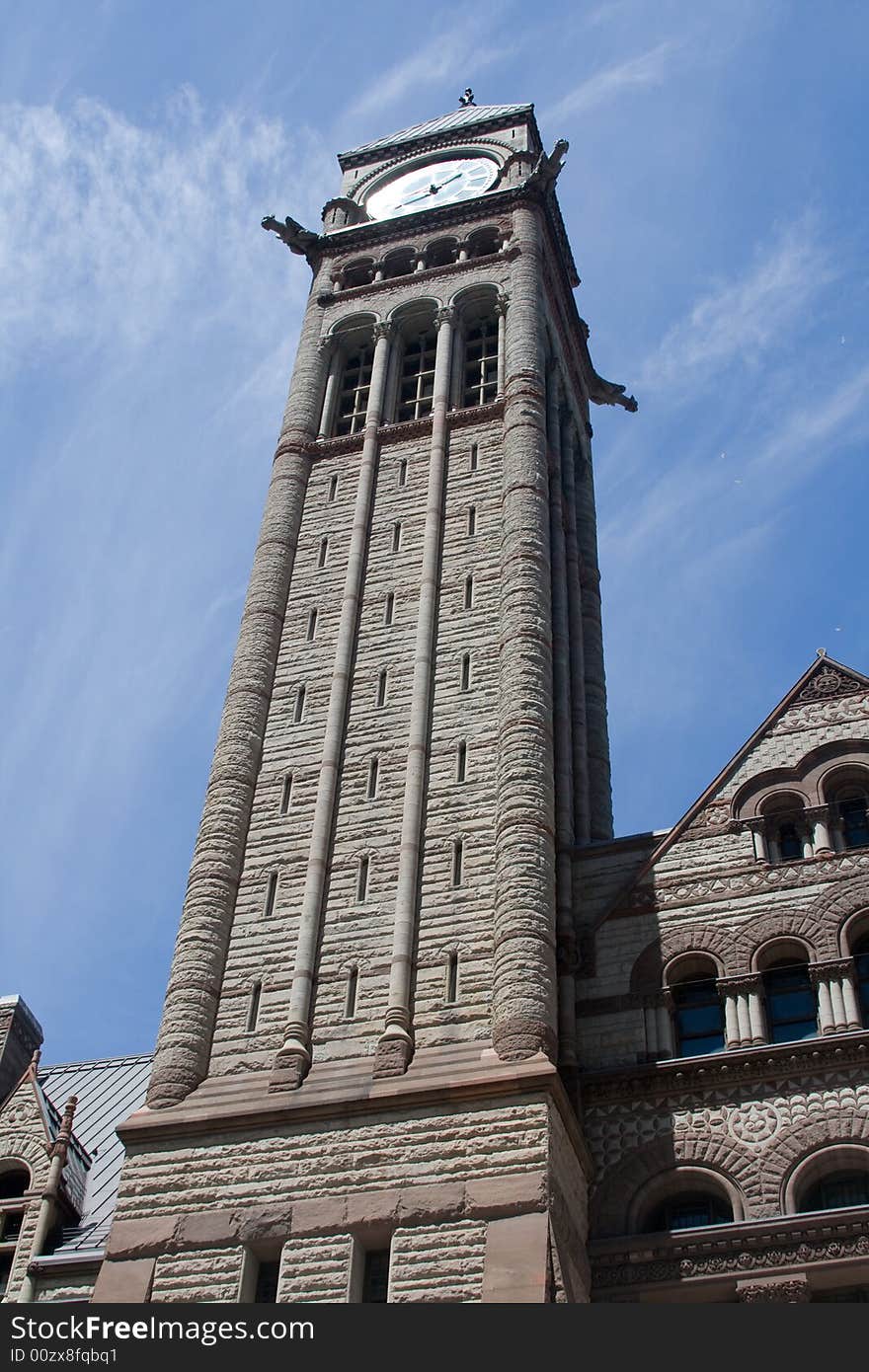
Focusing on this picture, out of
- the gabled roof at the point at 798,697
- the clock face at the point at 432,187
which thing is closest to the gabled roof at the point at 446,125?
the clock face at the point at 432,187

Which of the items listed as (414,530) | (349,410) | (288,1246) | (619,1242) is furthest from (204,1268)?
(349,410)

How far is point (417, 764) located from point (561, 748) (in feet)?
11.9

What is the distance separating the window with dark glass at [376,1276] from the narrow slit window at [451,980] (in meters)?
3.63

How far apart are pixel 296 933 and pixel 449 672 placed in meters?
5.45

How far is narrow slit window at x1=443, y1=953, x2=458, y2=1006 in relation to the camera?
23.4 m

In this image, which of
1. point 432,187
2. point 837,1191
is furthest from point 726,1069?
point 432,187

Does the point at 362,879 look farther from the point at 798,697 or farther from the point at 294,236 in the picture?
the point at 294,236

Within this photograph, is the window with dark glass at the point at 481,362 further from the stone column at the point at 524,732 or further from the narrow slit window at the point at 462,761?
the narrow slit window at the point at 462,761

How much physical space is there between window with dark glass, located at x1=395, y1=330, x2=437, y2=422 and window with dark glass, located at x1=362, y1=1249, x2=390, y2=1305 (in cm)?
Answer: 1811

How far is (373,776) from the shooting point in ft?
88.5

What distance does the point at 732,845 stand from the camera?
25.9 meters

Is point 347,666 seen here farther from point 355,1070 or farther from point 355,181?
point 355,181

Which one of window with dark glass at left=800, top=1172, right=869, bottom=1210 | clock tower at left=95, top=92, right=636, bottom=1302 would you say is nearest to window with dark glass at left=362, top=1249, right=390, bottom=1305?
clock tower at left=95, top=92, right=636, bottom=1302

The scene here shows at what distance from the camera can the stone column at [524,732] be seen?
74.9ft
